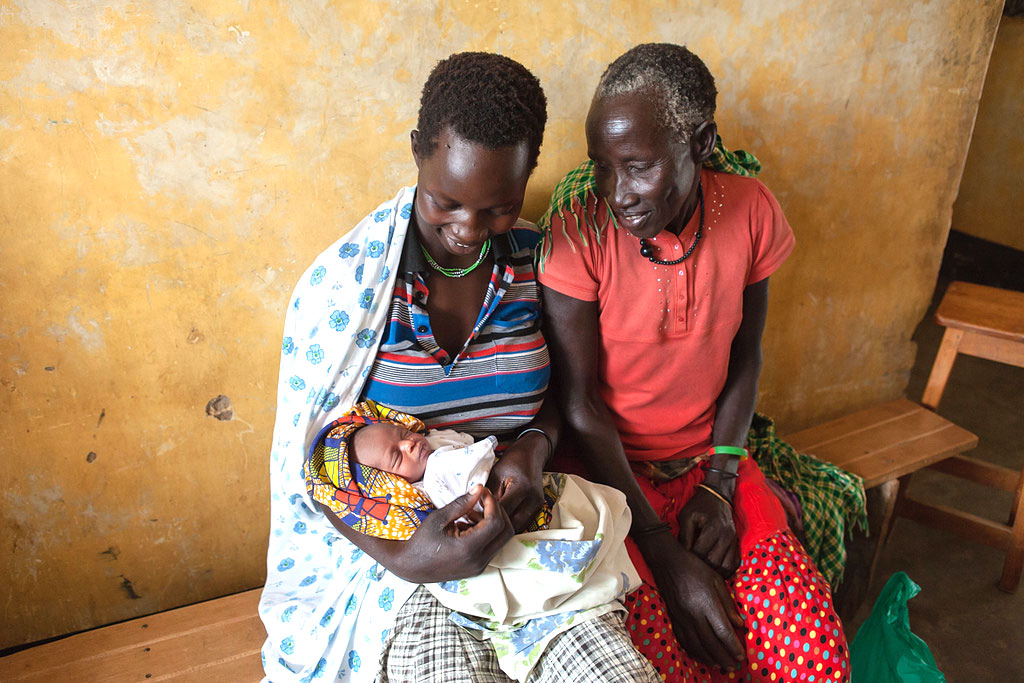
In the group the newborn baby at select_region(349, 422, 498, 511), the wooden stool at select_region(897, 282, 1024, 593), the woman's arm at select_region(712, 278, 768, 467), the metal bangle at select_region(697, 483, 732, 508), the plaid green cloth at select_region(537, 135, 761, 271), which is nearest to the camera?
the newborn baby at select_region(349, 422, 498, 511)

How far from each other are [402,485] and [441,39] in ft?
3.70

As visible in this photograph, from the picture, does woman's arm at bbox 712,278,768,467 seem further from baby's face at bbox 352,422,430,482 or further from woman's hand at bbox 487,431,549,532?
baby's face at bbox 352,422,430,482

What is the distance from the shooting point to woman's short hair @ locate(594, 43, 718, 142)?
163 centimetres

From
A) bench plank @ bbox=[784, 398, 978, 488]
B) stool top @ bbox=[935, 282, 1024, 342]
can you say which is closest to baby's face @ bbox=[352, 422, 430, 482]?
bench plank @ bbox=[784, 398, 978, 488]

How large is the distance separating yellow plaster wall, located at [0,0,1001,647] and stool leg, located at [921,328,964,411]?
1.04 m

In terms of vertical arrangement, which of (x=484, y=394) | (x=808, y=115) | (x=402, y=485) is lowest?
(x=402, y=485)

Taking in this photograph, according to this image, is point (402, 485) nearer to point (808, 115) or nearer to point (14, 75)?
point (14, 75)

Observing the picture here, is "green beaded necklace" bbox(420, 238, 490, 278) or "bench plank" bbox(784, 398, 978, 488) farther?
"bench plank" bbox(784, 398, 978, 488)

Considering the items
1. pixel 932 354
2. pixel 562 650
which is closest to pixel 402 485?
pixel 562 650

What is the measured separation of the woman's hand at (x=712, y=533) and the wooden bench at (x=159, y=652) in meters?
1.13

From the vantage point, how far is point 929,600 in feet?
9.30

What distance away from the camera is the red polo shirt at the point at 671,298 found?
1.87m

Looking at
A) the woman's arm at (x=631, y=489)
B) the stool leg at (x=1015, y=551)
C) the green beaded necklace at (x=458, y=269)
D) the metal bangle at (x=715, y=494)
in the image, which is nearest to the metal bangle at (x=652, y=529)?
the woman's arm at (x=631, y=489)

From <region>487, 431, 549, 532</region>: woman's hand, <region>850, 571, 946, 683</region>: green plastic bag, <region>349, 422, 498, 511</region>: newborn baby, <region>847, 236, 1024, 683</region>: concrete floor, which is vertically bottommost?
<region>847, 236, 1024, 683</region>: concrete floor
